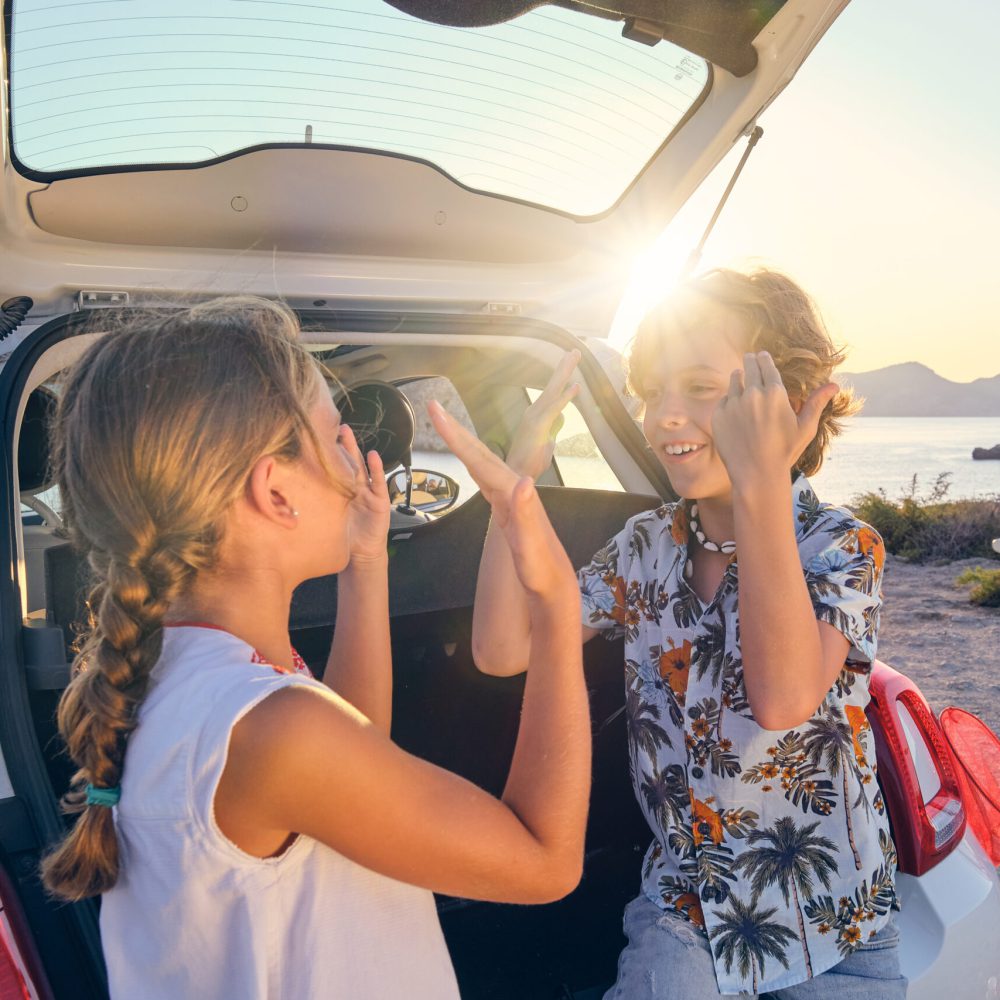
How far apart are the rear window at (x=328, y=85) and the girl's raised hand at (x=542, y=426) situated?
0.78 metres

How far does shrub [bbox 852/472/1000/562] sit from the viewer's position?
1052 cm

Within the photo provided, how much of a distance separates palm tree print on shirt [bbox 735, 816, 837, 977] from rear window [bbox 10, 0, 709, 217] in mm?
1537

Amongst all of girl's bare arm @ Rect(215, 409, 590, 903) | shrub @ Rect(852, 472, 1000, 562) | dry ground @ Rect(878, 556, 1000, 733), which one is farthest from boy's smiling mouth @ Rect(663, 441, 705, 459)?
shrub @ Rect(852, 472, 1000, 562)

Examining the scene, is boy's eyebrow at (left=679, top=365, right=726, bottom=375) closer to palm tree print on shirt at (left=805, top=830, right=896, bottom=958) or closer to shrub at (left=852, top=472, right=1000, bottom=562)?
palm tree print on shirt at (left=805, top=830, right=896, bottom=958)

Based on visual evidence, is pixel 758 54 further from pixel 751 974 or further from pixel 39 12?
pixel 751 974

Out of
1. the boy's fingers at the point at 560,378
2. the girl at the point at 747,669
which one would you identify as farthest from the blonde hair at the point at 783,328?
the boy's fingers at the point at 560,378

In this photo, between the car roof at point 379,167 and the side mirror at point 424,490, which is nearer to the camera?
the car roof at point 379,167

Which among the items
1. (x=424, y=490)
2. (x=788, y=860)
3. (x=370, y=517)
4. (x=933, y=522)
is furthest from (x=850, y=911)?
(x=933, y=522)

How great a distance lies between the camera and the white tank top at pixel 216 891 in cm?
91

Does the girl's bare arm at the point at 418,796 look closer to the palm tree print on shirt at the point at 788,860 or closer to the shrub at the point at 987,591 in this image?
the palm tree print on shirt at the point at 788,860

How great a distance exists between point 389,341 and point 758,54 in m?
0.99

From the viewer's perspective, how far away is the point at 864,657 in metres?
1.39

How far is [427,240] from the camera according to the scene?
219 cm

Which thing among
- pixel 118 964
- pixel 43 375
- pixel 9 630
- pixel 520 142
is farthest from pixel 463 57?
pixel 118 964
